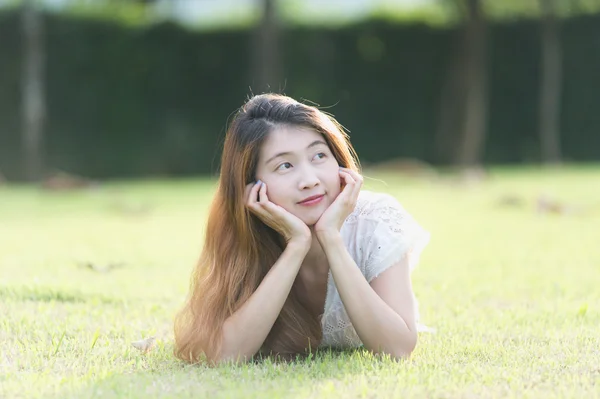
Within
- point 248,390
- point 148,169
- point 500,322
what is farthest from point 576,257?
point 148,169

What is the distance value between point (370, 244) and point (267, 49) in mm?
13790

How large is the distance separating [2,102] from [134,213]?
8.02m

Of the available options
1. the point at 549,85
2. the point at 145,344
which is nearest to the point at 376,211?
the point at 145,344

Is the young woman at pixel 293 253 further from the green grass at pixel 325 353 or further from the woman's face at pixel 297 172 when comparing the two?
the green grass at pixel 325 353

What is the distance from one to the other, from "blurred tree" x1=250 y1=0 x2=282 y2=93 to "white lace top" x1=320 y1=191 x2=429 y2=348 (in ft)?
42.9

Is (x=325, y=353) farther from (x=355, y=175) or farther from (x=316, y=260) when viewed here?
(x=355, y=175)

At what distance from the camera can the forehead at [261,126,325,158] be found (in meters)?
3.16

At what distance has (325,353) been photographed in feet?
10.8

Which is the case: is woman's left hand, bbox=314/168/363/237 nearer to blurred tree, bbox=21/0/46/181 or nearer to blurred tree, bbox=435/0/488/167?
blurred tree, bbox=435/0/488/167

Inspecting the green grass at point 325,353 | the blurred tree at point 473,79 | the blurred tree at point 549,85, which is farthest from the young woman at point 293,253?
the blurred tree at point 549,85

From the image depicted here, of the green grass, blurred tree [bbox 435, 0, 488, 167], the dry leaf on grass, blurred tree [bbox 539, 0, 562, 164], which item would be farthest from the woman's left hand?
blurred tree [bbox 539, 0, 562, 164]

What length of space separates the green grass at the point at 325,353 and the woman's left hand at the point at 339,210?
485mm

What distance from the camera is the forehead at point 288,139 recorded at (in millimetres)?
3158

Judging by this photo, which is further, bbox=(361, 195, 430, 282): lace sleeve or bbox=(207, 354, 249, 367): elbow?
bbox=(361, 195, 430, 282): lace sleeve
